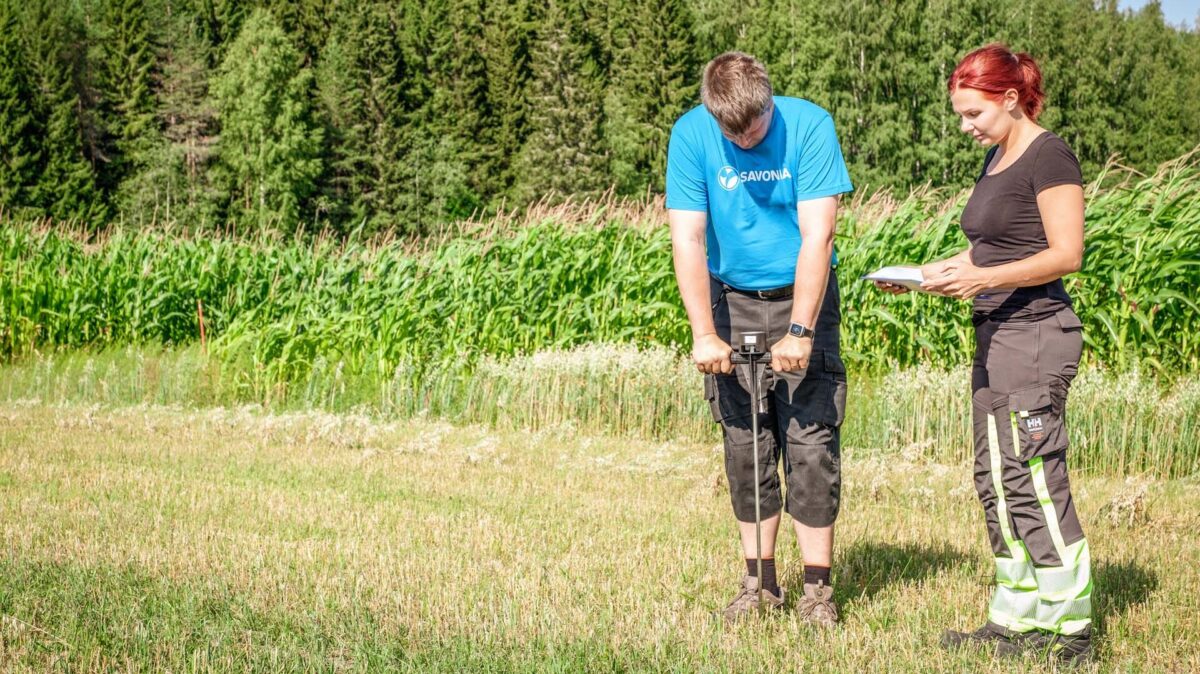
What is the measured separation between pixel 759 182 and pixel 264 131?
56888mm

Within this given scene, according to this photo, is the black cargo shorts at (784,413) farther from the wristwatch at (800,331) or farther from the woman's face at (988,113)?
the woman's face at (988,113)

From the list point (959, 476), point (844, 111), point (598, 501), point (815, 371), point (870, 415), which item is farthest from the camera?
point (844, 111)

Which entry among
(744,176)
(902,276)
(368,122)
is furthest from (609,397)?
(368,122)

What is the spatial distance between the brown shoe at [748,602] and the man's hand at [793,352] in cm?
100

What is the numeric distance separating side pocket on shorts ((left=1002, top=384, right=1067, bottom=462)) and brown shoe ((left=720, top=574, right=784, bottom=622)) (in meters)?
1.24

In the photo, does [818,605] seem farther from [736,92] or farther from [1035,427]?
[736,92]

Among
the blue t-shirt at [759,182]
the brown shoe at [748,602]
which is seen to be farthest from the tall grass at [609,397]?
the blue t-shirt at [759,182]

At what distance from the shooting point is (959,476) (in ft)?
26.1

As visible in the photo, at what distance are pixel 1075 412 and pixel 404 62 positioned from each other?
2510 inches

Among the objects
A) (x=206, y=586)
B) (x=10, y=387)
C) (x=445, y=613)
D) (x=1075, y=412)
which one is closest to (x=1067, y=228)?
(x=445, y=613)

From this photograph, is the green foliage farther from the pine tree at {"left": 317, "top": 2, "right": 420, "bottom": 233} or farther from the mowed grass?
the mowed grass

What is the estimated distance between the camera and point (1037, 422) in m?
4.00

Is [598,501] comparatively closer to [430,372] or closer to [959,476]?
[959,476]

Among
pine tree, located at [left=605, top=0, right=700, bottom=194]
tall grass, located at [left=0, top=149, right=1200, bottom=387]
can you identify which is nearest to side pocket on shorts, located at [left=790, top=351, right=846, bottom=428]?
tall grass, located at [left=0, top=149, right=1200, bottom=387]
